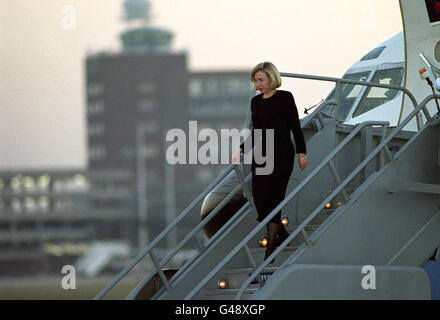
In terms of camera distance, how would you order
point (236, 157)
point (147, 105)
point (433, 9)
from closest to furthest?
1. point (236, 157)
2. point (433, 9)
3. point (147, 105)

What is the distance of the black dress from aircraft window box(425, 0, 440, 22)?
3.53m

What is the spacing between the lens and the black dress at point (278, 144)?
750cm

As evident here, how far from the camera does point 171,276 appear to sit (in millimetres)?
9008

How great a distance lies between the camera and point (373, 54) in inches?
508

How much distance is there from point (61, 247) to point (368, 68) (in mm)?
127186

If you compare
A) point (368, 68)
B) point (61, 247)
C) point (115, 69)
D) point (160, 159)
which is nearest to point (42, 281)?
point (61, 247)

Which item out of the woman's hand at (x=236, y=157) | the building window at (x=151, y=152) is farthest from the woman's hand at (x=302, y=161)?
the building window at (x=151, y=152)

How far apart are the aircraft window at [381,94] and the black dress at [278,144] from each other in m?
4.56

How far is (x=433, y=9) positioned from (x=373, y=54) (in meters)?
2.58

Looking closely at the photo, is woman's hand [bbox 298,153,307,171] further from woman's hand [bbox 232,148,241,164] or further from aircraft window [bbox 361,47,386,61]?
aircraft window [bbox 361,47,386,61]

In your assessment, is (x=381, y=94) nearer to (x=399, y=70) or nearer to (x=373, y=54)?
(x=399, y=70)

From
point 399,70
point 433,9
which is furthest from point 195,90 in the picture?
point 433,9

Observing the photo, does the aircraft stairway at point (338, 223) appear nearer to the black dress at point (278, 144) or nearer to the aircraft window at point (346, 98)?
the black dress at point (278, 144)
